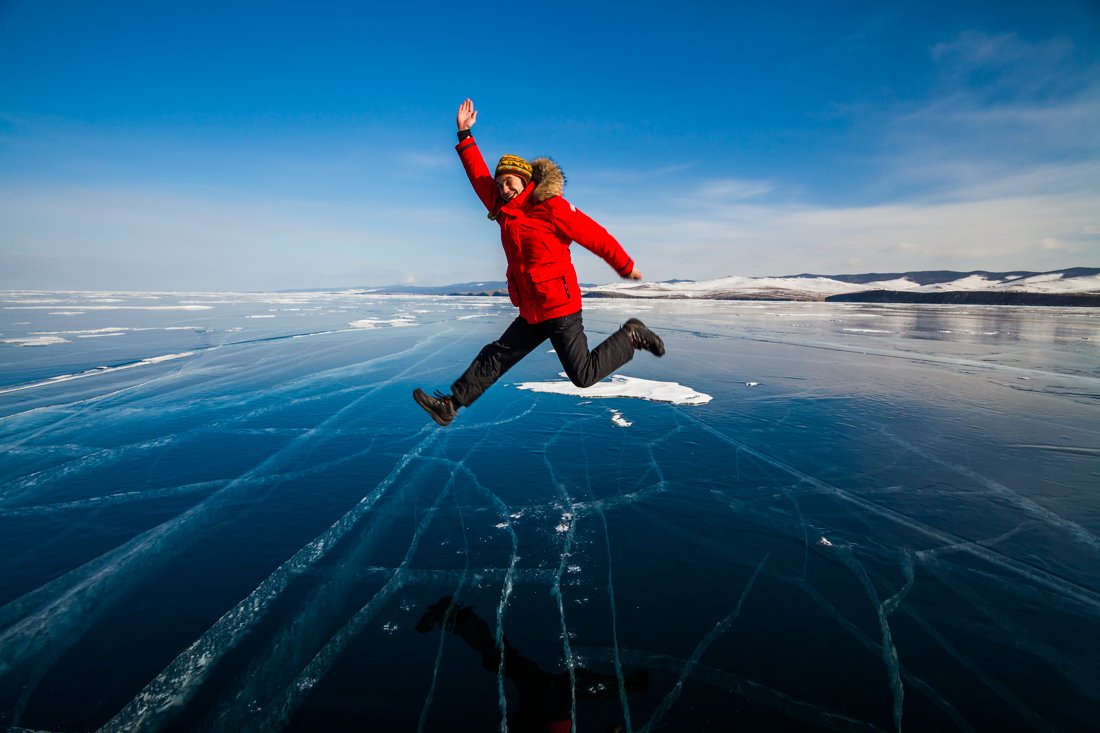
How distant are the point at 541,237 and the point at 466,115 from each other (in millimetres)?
1087

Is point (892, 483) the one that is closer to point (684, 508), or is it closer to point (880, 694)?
point (684, 508)

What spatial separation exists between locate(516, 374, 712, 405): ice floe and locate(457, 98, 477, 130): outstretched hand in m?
4.42

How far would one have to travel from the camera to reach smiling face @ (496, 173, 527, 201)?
2939 mm

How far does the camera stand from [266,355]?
36.2 ft

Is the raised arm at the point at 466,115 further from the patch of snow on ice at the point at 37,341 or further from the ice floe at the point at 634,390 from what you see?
the patch of snow on ice at the point at 37,341

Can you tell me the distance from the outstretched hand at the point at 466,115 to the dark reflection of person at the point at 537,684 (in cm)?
315

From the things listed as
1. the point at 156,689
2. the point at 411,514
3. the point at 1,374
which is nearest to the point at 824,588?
the point at 411,514

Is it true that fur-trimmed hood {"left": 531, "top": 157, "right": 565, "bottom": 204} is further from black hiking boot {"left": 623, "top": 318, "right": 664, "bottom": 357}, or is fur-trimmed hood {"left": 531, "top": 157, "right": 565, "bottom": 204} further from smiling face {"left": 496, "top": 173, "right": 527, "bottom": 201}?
black hiking boot {"left": 623, "top": 318, "right": 664, "bottom": 357}

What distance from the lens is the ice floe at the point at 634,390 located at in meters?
7.11

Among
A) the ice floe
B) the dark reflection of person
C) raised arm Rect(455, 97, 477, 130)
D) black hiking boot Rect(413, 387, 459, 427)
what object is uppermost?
raised arm Rect(455, 97, 477, 130)

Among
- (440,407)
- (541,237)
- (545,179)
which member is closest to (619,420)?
(440,407)

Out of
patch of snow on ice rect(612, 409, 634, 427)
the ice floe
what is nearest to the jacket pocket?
patch of snow on ice rect(612, 409, 634, 427)

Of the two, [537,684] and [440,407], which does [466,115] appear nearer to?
[440,407]

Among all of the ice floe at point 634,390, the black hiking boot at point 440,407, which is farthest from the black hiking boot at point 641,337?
the ice floe at point 634,390
